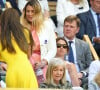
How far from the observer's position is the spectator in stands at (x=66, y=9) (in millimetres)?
10258

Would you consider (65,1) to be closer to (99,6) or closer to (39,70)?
(99,6)

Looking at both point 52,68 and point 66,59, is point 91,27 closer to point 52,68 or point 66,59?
point 66,59

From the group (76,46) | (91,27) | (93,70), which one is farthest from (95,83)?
(91,27)

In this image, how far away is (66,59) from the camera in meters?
9.66

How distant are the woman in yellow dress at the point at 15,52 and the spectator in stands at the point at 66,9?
1.59m

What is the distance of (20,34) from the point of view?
8578mm

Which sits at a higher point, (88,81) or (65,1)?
(65,1)

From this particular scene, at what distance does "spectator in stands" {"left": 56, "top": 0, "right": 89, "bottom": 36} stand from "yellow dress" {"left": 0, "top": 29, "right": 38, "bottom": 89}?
1.99m

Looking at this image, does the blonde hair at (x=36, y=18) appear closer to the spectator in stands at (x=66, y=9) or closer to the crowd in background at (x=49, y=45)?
the crowd in background at (x=49, y=45)

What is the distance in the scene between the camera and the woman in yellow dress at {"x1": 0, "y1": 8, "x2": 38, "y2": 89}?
8141mm

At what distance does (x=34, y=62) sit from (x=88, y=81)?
0.89 m

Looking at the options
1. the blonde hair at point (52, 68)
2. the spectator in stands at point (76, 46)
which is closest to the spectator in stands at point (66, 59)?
the spectator in stands at point (76, 46)

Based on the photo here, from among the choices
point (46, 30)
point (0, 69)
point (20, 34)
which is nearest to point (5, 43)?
point (20, 34)

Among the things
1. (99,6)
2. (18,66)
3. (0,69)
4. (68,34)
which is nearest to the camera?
(18,66)
